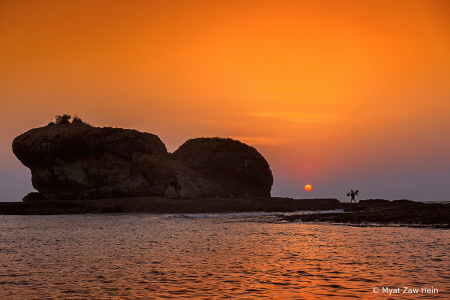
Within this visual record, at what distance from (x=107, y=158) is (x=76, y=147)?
22.8 ft

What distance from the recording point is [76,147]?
83500 mm

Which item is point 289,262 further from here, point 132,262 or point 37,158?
point 37,158

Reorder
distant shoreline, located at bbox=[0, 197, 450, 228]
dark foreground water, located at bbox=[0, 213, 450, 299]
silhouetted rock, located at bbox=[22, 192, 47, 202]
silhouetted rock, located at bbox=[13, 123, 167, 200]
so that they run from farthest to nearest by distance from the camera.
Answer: silhouetted rock, located at bbox=[22, 192, 47, 202]
silhouetted rock, located at bbox=[13, 123, 167, 200]
distant shoreline, located at bbox=[0, 197, 450, 228]
dark foreground water, located at bbox=[0, 213, 450, 299]

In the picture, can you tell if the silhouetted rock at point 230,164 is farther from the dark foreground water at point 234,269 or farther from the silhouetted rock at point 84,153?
the dark foreground water at point 234,269

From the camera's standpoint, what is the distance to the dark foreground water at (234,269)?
30.5ft

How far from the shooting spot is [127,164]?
273 ft

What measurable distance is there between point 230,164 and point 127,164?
24372 mm

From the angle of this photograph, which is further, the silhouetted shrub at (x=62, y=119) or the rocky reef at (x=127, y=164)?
the silhouetted shrub at (x=62, y=119)

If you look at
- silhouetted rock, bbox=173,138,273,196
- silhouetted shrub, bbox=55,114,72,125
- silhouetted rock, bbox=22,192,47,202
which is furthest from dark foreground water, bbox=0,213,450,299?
silhouetted shrub, bbox=55,114,72,125

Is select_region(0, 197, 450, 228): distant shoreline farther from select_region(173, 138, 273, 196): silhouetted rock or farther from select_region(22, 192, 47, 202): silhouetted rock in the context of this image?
select_region(173, 138, 273, 196): silhouetted rock

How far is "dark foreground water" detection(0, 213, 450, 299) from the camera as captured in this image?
930 cm

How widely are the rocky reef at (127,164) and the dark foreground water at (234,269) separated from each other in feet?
157

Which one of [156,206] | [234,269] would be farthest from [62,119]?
[234,269]

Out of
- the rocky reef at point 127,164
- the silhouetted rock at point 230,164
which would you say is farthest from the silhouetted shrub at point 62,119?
the silhouetted rock at point 230,164
